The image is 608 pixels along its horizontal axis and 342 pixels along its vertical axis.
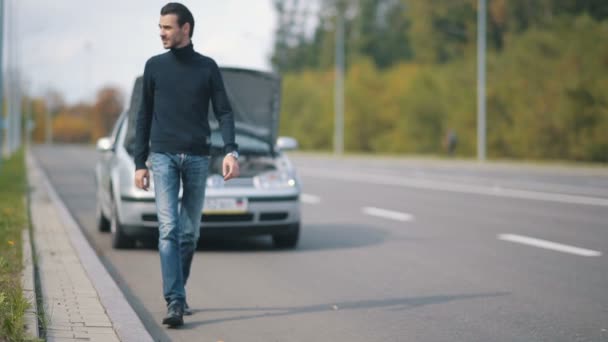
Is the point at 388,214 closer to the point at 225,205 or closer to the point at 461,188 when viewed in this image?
the point at 225,205

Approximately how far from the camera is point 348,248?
10.7 metres

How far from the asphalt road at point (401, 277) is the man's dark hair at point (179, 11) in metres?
1.90

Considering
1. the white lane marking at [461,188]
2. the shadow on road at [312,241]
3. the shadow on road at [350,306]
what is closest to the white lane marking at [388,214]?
the shadow on road at [312,241]

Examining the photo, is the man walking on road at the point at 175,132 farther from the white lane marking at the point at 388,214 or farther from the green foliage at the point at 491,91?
the green foliage at the point at 491,91

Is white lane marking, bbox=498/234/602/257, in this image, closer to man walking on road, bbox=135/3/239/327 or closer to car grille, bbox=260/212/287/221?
car grille, bbox=260/212/287/221

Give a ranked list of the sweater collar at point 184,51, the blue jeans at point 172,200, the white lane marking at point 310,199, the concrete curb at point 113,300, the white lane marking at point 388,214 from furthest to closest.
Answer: the white lane marking at point 310,199
the white lane marking at point 388,214
the blue jeans at point 172,200
the sweater collar at point 184,51
the concrete curb at point 113,300

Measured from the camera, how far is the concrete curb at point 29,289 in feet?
18.0

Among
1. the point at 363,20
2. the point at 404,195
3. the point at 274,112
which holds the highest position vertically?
the point at 363,20

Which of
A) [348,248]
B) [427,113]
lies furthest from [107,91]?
[348,248]

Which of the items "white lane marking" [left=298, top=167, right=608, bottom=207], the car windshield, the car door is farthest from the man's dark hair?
"white lane marking" [left=298, top=167, right=608, bottom=207]

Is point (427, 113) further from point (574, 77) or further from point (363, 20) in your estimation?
point (363, 20)

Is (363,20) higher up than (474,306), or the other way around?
(363,20)

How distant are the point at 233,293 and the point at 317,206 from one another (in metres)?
8.80

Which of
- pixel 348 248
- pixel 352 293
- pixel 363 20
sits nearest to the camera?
pixel 352 293
